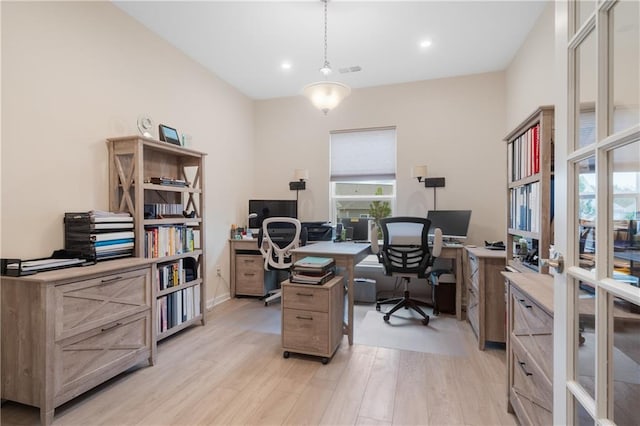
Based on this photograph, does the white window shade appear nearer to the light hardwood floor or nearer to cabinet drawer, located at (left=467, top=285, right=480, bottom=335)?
cabinet drawer, located at (left=467, top=285, right=480, bottom=335)

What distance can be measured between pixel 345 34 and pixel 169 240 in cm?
261

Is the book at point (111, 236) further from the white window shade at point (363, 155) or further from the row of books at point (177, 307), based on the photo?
the white window shade at point (363, 155)

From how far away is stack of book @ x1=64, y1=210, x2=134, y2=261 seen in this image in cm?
209

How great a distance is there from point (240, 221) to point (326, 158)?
158cm

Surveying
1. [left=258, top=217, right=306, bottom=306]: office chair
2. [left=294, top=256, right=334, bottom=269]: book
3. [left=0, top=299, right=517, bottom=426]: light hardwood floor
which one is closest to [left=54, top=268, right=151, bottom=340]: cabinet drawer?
[left=0, top=299, right=517, bottom=426]: light hardwood floor

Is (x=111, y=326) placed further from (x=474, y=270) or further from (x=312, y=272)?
(x=474, y=270)

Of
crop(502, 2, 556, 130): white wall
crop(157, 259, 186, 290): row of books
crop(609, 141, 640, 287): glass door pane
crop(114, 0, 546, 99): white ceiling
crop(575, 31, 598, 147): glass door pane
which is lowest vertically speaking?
crop(157, 259, 186, 290): row of books

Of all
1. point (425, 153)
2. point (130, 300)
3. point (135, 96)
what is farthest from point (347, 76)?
point (130, 300)

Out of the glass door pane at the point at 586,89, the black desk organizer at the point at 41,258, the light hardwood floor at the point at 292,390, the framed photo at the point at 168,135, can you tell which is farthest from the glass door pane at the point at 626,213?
the framed photo at the point at 168,135

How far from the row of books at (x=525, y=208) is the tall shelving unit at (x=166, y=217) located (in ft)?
8.86

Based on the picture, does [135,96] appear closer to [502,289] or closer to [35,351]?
[35,351]

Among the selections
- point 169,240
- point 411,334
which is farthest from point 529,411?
point 169,240

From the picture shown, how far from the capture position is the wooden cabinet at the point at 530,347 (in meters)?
1.14

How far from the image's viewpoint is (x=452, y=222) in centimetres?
364
